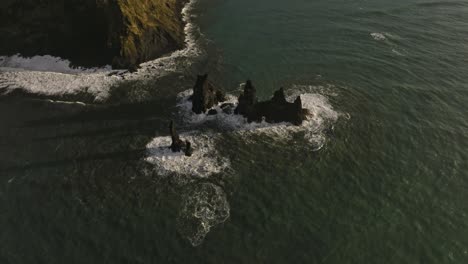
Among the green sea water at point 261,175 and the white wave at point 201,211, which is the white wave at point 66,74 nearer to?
the green sea water at point 261,175

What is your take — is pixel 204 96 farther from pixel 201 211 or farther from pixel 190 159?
pixel 201 211

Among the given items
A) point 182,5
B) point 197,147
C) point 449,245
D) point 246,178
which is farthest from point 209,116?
point 182,5

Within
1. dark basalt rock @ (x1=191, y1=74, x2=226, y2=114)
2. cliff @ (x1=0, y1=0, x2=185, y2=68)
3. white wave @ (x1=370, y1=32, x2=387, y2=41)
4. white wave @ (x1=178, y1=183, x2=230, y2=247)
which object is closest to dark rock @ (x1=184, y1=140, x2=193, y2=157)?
white wave @ (x1=178, y1=183, x2=230, y2=247)

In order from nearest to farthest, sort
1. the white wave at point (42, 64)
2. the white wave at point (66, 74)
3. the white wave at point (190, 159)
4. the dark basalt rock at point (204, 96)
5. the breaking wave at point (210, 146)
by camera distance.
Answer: the breaking wave at point (210, 146)
the white wave at point (190, 159)
the dark basalt rock at point (204, 96)
the white wave at point (66, 74)
the white wave at point (42, 64)

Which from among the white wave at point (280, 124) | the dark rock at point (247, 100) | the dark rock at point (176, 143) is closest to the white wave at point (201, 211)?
the dark rock at point (176, 143)

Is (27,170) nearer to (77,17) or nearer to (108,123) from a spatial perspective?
(108,123)

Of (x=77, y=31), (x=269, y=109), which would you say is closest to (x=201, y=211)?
(x=269, y=109)
